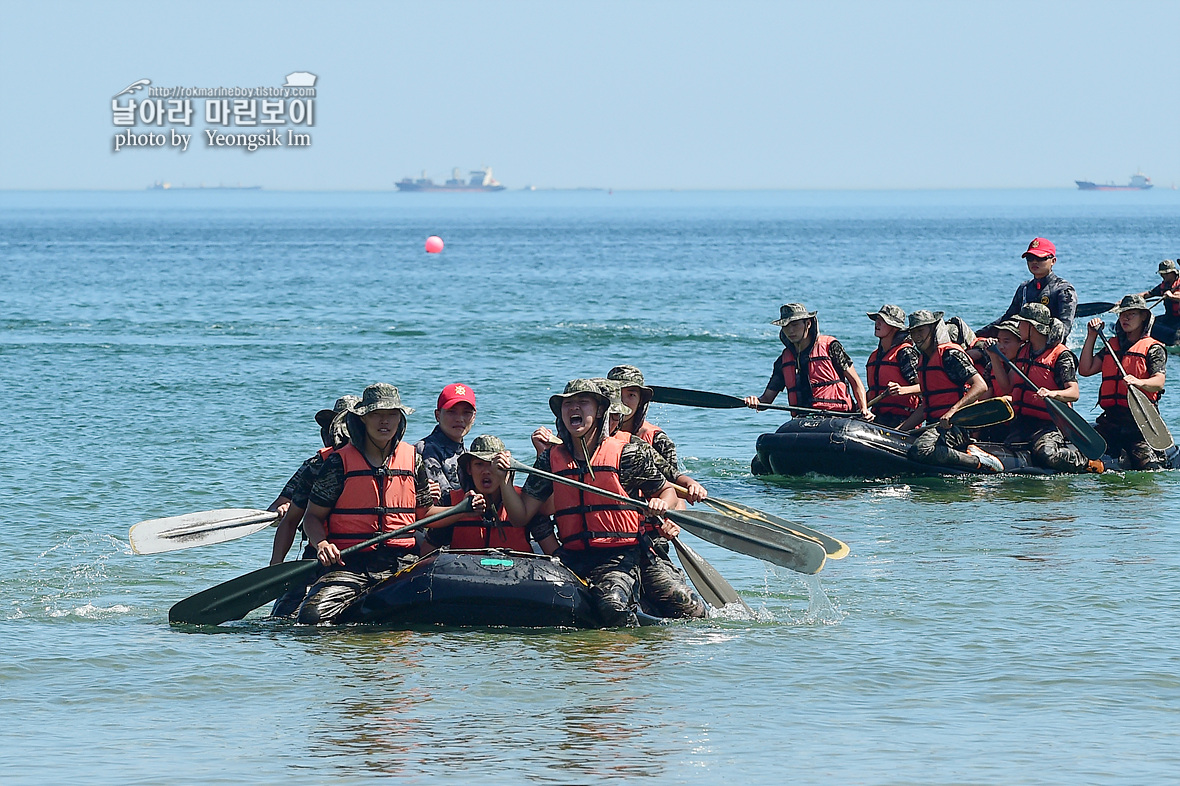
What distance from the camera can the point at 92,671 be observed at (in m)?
10.0

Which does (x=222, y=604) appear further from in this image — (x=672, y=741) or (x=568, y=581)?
(x=672, y=741)

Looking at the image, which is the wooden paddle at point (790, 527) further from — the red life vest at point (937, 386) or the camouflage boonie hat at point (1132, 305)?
the camouflage boonie hat at point (1132, 305)

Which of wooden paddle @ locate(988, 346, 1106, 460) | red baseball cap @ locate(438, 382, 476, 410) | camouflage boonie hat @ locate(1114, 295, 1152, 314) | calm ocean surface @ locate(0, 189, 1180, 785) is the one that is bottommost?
calm ocean surface @ locate(0, 189, 1180, 785)

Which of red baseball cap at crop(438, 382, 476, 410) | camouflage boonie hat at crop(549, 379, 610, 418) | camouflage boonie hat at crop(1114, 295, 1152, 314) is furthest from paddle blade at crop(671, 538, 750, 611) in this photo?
camouflage boonie hat at crop(1114, 295, 1152, 314)

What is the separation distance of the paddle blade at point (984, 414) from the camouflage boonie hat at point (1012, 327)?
708 millimetres

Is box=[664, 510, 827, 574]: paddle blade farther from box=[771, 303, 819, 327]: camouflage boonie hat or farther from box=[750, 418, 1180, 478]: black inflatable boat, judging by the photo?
box=[750, 418, 1180, 478]: black inflatable boat

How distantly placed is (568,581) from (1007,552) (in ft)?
16.6

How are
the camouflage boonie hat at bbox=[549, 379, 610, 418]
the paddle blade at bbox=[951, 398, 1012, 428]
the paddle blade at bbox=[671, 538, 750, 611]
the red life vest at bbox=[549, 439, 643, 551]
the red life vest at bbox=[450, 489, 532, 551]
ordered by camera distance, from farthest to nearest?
the paddle blade at bbox=[951, 398, 1012, 428] < the paddle blade at bbox=[671, 538, 750, 611] < the red life vest at bbox=[450, 489, 532, 551] < the red life vest at bbox=[549, 439, 643, 551] < the camouflage boonie hat at bbox=[549, 379, 610, 418]

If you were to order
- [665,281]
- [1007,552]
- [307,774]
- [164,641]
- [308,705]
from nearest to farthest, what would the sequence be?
[307,774] → [308,705] → [164,641] → [1007,552] → [665,281]

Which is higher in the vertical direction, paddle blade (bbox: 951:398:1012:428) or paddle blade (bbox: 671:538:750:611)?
paddle blade (bbox: 951:398:1012:428)

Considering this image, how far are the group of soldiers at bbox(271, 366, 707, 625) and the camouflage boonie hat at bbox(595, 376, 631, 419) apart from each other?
0.5 inches

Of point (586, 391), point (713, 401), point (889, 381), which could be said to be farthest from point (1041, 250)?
point (586, 391)

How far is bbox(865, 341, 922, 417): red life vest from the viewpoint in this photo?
54.1 feet

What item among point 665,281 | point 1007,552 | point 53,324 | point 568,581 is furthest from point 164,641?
point 665,281
